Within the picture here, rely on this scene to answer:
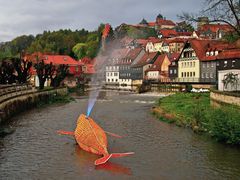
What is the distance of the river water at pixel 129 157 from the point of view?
736 inches

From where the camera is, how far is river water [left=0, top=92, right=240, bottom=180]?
18.7 metres

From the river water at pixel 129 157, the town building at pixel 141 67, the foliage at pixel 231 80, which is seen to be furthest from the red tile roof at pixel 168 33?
the river water at pixel 129 157

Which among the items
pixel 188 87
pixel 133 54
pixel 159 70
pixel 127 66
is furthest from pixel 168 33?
pixel 188 87

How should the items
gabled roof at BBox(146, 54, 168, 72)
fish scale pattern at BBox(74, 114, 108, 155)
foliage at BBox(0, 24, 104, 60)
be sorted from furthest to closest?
foliage at BBox(0, 24, 104, 60) → gabled roof at BBox(146, 54, 168, 72) → fish scale pattern at BBox(74, 114, 108, 155)

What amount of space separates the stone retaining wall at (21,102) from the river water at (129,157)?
4800mm

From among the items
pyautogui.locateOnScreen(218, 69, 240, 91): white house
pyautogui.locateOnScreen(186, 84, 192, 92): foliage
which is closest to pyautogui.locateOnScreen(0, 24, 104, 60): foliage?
pyautogui.locateOnScreen(186, 84, 192, 92): foliage

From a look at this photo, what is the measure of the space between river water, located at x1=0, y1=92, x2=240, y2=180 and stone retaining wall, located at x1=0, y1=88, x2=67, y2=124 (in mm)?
4800

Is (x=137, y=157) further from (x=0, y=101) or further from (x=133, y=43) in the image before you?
(x=133, y=43)

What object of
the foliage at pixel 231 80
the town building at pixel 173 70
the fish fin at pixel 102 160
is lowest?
the fish fin at pixel 102 160

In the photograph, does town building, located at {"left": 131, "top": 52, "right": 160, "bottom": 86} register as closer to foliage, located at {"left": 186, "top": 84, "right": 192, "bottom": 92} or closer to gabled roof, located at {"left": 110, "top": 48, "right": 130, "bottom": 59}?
gabled roof, located at {"left": 110, "top": 48, "right": 130, "bottom": 59}

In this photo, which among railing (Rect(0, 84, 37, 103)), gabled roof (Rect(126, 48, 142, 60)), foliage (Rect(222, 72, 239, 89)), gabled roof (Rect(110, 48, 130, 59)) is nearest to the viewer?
railing (Rect(0, 84, 37, 103))

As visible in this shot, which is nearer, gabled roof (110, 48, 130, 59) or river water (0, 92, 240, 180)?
Result: river water (0, 92, 240, 180)

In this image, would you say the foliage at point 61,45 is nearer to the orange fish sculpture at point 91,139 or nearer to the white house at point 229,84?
the white house at point 229,84

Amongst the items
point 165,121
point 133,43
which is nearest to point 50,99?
point 165,121
